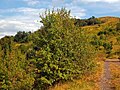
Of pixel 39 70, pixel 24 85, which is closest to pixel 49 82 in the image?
pixel 39 70

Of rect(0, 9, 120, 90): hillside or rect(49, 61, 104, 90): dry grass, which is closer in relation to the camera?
rect(49, 61, 104, 90): dry grass

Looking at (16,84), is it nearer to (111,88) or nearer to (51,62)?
(51,62)

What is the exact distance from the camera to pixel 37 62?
24875 millimetres

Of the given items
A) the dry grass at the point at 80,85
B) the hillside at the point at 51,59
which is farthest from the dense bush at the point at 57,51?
the dry grass at the point at 80,85

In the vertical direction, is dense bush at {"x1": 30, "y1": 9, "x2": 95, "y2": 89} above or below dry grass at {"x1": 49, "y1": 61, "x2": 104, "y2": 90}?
above

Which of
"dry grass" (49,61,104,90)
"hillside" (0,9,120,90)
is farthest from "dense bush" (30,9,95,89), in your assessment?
"dry grass" (49,61,104,90)

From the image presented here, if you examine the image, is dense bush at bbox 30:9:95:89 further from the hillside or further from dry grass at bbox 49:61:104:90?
dry grass at bbox 49:61:104:90

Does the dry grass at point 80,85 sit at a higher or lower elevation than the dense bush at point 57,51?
lower

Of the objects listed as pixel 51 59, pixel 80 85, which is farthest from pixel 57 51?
pixel 80 85

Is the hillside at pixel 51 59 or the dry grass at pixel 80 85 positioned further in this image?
the hillside at pixel 51 59

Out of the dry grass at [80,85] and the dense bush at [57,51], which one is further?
the dense bush at [57,51]

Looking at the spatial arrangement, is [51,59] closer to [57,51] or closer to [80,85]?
[57,51]

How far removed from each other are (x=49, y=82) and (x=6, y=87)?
18.9 feet

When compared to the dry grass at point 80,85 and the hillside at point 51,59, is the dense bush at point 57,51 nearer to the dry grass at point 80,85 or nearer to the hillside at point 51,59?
the hillside at point 51,59
